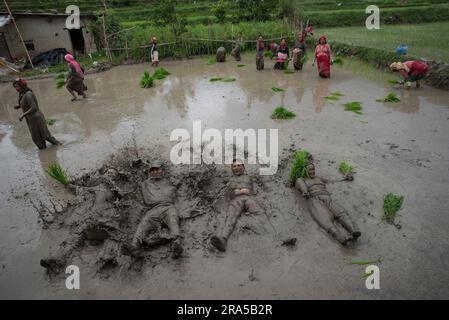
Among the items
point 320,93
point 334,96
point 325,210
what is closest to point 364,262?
point 325,210

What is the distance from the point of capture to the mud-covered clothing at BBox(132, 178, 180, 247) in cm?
418

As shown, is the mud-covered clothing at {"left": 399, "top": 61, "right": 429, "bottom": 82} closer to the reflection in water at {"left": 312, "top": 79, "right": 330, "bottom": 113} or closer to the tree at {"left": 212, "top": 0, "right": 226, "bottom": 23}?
the reflection in water at {"left": 312, "top": 79, "right": 330, "bottom": 113}

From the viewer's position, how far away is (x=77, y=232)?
4.27 m

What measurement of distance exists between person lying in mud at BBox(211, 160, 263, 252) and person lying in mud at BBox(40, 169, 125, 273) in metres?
1.42

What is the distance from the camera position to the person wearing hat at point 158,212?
4004 millimetres

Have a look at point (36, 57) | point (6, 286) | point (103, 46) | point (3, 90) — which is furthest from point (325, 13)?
point (6, 286)

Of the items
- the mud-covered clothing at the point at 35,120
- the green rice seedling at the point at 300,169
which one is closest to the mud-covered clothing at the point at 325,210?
the green rice seedling at the point at 300,169

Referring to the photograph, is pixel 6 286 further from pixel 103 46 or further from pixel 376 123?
pixel 103 46

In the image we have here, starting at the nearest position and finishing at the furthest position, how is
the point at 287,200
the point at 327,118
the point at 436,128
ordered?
the point at 287,200
the point at 436,128
the point at 327,118

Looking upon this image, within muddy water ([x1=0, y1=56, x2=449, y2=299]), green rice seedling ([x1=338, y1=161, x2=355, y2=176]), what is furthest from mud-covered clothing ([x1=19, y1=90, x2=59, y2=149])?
green rice seedling ([x1=338, y1=161, x2=355, y2=176])

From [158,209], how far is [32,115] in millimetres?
4421

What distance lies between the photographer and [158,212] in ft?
14.6

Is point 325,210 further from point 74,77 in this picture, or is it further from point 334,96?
point 74,77

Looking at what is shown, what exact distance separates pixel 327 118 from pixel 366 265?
4.99 metres
